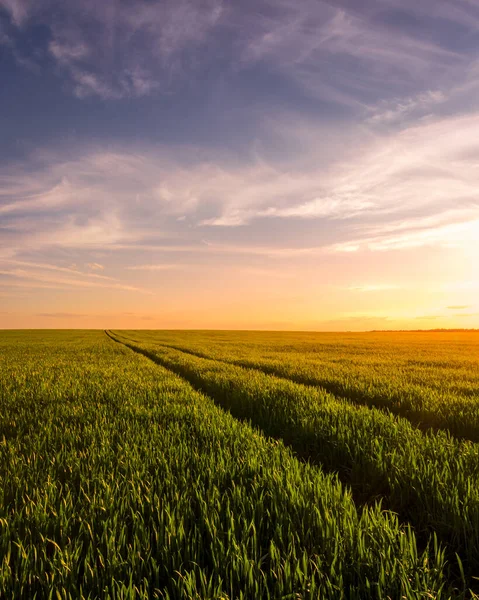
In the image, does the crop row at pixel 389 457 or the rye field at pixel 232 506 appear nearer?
the rye field at pixel 232 506

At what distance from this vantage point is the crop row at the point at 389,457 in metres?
2.98

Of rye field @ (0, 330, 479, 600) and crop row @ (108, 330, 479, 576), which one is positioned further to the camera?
crop row @ (108, 330, 479, 576)

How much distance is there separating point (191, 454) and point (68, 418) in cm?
318

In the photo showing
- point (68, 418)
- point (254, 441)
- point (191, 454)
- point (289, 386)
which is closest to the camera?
point (191, 454)

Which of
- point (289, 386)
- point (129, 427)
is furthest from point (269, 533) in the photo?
point (289, 386)

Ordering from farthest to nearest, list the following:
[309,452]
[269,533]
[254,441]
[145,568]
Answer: [309,452]
[254,441]
[269,533]
[145,568]

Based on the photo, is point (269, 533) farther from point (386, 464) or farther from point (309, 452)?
point (309, 452)

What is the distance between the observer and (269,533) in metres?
2.54

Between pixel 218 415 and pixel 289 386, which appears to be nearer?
pixel 218 415

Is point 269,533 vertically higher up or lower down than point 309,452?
higher up

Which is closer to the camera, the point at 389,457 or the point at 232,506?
the point at 232,506

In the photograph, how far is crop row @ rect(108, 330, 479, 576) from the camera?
2.98 meters

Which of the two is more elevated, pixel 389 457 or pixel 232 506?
pixel 232 506

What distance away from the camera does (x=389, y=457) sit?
4195 millimetres
